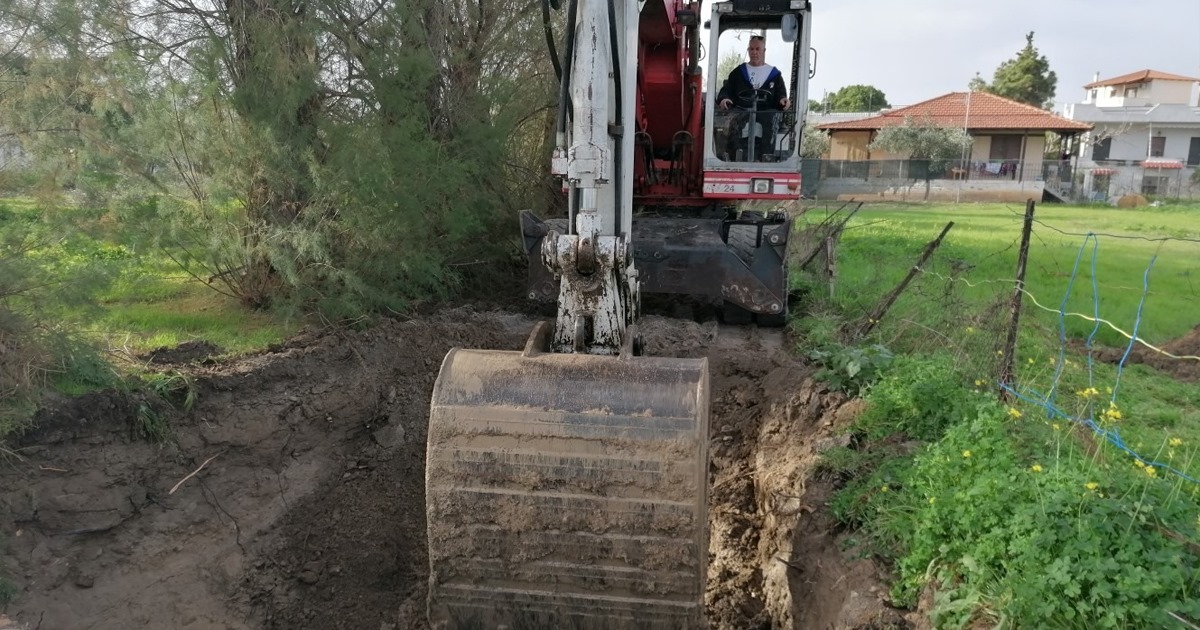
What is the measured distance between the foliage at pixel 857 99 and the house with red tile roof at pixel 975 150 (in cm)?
2358

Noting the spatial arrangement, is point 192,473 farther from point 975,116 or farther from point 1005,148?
point 975,116

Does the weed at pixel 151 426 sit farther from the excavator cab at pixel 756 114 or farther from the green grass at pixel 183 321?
the excavator cab at pixel 756 114

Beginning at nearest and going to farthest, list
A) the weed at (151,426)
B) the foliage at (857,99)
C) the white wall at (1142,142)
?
the weed at (151,426) → the white wall at (1142,142) → the foliage at (857,99)

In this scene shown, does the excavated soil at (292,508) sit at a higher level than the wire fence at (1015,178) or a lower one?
lower

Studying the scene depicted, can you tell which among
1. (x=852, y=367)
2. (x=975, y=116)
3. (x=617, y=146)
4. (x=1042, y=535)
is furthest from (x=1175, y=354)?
(x=975, y=116)

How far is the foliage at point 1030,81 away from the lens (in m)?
60.6

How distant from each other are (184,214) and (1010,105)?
4296 centimetres

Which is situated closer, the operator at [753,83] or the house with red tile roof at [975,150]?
the operator at [753,83]

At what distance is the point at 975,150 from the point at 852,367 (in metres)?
37.6

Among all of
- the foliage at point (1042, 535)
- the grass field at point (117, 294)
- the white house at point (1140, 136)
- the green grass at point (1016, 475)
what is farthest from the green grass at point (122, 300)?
the white house at point (1140, 136)

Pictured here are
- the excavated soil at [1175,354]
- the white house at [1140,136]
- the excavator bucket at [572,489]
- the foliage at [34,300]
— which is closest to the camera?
the excavator bucket at [572,489]

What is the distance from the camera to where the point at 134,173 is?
5.83 meters

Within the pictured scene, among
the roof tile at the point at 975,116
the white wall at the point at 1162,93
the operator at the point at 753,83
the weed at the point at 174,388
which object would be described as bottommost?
the weed at the point at 174,388

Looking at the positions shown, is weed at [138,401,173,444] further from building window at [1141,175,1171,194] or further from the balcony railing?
building window at [1141,175,1171,194]
